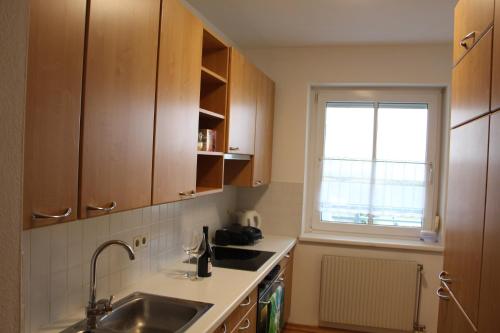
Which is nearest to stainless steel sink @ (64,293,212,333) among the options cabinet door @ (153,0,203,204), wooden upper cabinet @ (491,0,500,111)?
cabinet door @ (153,0,203,204)

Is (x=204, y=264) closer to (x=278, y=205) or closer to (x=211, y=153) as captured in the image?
(x=211, y=153)

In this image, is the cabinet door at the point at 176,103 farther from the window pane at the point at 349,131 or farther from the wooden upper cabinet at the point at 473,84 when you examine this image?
the window pane at the point at 349,131

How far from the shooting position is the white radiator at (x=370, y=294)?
3.42 m

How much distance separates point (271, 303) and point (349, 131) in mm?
1835

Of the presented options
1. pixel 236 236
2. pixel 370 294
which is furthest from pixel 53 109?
pixel 370 294

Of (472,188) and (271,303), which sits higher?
(472,188)

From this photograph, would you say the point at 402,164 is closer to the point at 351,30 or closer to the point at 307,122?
the point at 307,122

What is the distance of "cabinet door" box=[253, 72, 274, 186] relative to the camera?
3.20m

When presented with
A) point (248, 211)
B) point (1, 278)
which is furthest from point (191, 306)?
point (248, 211)

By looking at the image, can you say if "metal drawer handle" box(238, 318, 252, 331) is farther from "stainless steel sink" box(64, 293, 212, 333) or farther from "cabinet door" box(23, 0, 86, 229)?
"cabinet door" box(23, 0, 86, 229)

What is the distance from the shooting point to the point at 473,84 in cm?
156

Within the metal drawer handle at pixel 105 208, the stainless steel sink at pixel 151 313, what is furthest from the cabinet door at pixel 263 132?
the metal drawer handle at pixel 105 208

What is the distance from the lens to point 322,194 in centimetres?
383

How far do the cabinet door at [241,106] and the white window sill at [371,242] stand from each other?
114 cm
